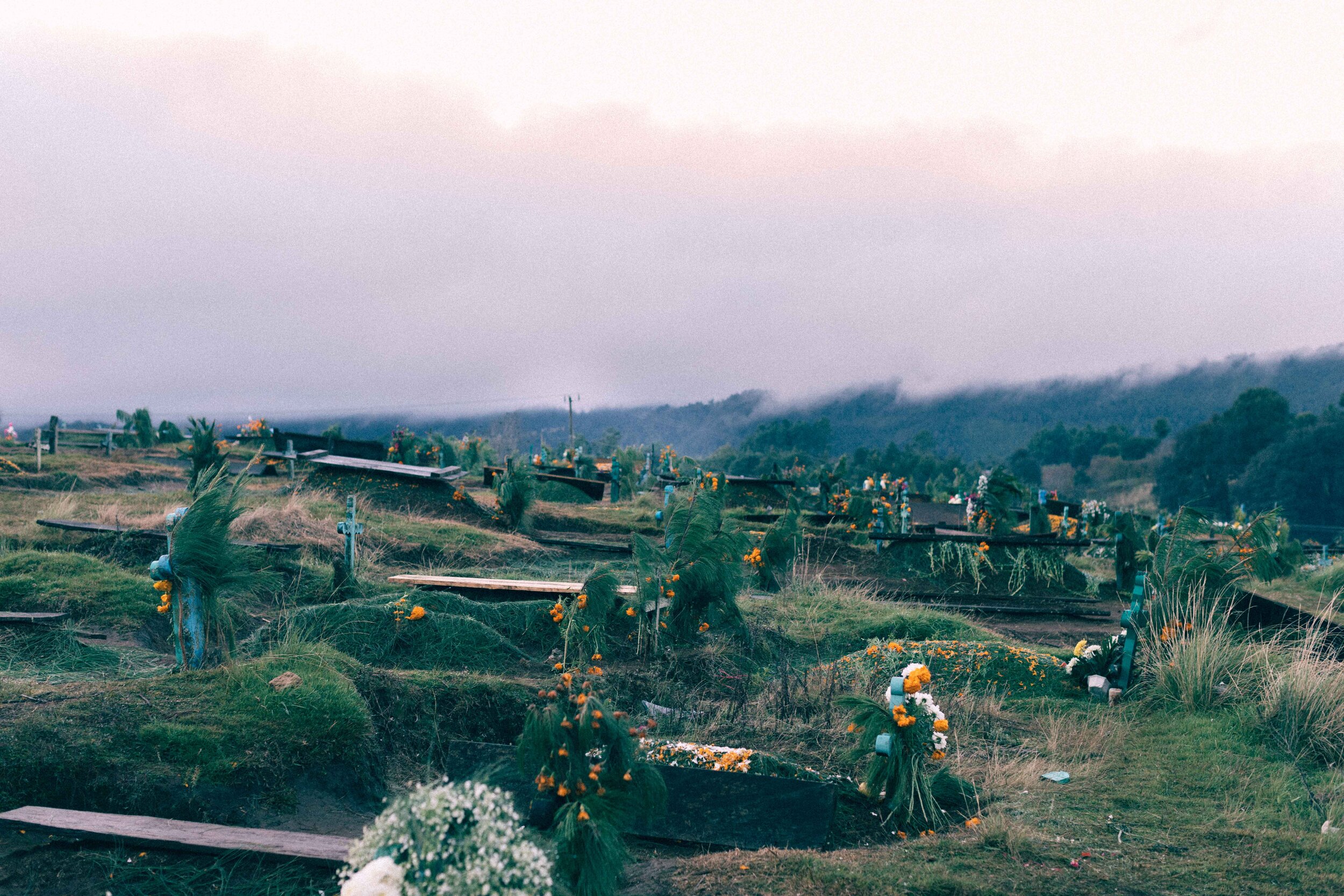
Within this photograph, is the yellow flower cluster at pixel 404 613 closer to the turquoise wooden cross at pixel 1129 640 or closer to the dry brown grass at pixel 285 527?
the dry brown grass at pixel 285 527

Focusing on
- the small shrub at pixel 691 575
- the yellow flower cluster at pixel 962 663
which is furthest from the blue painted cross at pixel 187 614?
the yellow flower cluster at pixel 962 663

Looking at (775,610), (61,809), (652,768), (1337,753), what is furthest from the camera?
(775,610)

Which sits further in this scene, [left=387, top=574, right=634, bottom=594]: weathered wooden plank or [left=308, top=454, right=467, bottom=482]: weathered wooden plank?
[left=308, top=454, right=467, bottom=482]: weathered wooden plank

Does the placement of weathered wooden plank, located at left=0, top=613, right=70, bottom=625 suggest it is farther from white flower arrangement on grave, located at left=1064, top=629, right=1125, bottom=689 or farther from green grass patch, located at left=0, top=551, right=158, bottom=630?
white flower arrangement on grave, located at left=1064, top=629, right=1125, bottom=689

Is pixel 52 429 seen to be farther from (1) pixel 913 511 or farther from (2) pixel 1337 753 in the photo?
(2) pixel 1337 753

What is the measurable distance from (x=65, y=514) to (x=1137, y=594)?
14.4 meters

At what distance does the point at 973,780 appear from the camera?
6.40m

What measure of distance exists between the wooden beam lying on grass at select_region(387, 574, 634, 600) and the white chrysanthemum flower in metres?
7.59

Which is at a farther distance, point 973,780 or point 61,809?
point 973,780

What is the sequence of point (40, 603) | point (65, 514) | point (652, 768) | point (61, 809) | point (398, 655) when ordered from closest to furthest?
point (652, 768) < point (61, 809) < point (398, 655) < point (40, 603) < point (65, 514)

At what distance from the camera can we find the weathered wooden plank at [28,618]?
27.7ft

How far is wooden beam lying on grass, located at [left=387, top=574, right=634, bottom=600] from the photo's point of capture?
1079 centimetres

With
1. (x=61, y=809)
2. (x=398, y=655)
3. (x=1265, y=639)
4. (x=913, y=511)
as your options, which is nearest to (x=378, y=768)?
(x=61, y=809)

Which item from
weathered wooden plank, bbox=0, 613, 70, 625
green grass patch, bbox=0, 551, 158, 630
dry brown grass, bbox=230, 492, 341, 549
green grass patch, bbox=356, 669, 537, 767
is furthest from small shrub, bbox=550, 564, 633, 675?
dry brown grass, bbox=230, 492, 341, 549
